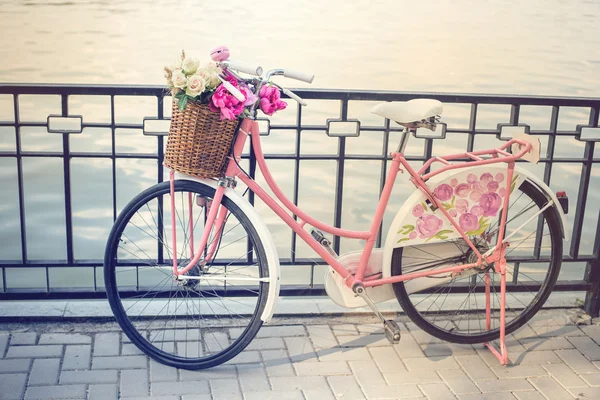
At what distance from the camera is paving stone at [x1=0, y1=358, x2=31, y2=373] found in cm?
330

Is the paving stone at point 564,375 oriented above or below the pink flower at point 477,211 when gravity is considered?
below

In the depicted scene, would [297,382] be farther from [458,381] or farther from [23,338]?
[23,338]

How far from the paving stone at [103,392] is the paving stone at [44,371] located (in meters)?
0.19

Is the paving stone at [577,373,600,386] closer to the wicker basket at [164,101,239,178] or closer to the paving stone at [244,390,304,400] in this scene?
the paving stone at [244,390,304,400]

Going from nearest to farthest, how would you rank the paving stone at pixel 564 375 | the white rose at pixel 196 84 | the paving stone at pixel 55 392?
the white rose at pixel 196 84 → the paving stone at pixel 55 392 → the paving stone at pixel 564 375

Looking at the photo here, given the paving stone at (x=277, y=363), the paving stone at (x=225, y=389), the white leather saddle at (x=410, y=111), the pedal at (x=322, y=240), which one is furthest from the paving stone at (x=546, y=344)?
the paving stone at (x=225, y=389)

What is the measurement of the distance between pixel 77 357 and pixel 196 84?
1481mm

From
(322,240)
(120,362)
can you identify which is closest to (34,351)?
(120,362)

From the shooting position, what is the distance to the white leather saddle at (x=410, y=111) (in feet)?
10.5

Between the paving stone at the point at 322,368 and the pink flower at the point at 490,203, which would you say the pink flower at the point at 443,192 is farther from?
the paving stone at the point at 322,368

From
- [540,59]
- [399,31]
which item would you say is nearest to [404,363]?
[540,59]

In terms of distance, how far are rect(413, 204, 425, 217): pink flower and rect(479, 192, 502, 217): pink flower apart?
31cm

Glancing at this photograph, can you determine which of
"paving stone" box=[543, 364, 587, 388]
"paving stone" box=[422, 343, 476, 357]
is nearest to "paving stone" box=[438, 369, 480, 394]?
"paving stone" box=[422, 343, 476, 357]

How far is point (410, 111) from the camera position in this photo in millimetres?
3236
